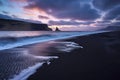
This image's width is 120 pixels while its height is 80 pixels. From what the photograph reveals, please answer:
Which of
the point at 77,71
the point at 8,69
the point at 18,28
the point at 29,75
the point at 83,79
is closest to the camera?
the point at 83,79

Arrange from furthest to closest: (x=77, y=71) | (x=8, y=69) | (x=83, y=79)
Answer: (x=8, y=69) → (x=77, y=71) → (x=83, y=79)

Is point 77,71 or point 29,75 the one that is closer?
point 29,75

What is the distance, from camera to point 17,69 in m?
4.51

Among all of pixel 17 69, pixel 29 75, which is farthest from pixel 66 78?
pixel 17 69

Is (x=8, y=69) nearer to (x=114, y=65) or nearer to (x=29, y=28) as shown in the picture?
(x=114, y=65)

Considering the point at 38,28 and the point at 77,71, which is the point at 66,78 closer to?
the point at 77,71

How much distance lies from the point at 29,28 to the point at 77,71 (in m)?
44.1

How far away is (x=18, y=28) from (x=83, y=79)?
42434 millimetres

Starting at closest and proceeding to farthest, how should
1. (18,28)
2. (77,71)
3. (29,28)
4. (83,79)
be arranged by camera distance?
(83,79) → (77,71) → (18,28) → (29,28)

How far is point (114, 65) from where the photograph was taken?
4.75m

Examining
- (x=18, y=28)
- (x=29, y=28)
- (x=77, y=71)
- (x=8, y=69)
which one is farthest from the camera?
(x=29, y=28)

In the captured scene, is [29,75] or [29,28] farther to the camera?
[29,28]

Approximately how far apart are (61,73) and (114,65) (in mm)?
1663

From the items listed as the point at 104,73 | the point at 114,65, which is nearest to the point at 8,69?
the point at 104,73
